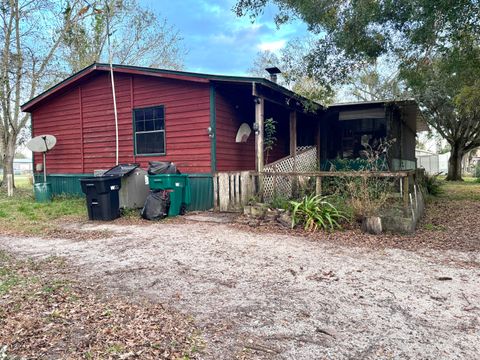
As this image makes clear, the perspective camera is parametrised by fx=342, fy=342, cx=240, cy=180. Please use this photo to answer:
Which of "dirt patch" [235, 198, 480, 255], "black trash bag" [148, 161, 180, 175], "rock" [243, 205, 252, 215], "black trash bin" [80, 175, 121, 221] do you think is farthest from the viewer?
"black trash bag" [148, 161, 180, 175]

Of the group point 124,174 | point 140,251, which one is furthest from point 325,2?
point 140,251

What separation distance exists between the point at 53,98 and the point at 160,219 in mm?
6793

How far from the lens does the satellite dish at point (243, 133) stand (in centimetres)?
915

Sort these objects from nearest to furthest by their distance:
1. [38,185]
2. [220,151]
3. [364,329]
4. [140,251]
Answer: [364,329] < [140,251] < [220,151] < [38,185]

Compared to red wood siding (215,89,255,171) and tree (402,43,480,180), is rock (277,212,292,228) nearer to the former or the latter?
red wood siding (215,89,255,171)

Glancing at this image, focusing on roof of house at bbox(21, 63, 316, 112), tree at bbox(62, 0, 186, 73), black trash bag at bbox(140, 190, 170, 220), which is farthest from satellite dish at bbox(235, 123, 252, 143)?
tree at bbox(62, 0, 186, 73)

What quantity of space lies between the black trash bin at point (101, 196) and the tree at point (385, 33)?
17.8 feet

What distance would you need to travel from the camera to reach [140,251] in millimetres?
4883

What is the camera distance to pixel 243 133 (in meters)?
9.21

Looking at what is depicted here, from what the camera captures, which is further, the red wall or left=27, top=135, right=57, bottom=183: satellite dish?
left=27, top=135, right=57, bottom=183: satellite dish

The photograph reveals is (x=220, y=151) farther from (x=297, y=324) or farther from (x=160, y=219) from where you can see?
(x=297, y=324)

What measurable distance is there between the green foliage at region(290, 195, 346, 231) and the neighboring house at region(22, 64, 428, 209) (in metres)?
1.95

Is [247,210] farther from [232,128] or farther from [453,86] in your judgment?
[453,86]

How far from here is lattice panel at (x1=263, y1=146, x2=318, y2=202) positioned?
25.8 ft
